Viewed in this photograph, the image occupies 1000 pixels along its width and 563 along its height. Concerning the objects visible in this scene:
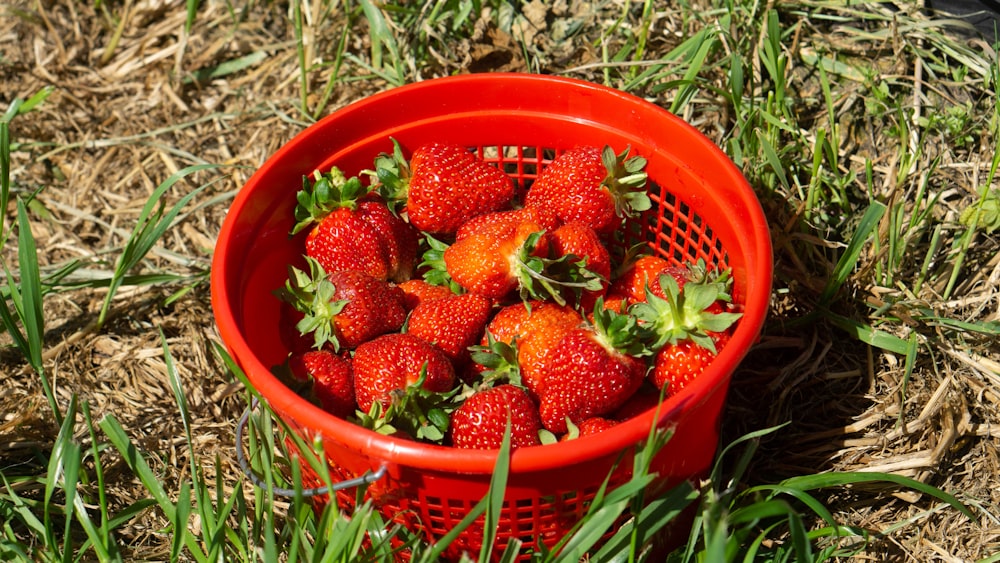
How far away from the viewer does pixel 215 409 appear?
6.64 ft

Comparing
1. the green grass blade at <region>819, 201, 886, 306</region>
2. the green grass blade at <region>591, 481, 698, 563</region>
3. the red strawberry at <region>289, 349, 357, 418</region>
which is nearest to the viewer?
the green grass blade at <region>591, 481, 698, 563</region>

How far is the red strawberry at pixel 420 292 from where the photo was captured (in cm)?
183

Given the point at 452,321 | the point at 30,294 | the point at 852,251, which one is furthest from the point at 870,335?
the point at 30,294

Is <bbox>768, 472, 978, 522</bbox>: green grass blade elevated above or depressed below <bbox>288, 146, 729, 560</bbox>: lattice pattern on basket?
below

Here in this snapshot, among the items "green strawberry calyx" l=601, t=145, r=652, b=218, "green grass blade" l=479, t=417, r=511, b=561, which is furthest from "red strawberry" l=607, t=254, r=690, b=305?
"green grass blade" l=479, t=417, r=511, b=561

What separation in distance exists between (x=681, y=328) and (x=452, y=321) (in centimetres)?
41

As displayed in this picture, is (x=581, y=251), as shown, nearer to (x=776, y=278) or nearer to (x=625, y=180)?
(x=625, y=180)

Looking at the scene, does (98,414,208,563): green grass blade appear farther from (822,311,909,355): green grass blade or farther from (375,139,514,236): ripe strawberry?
(822,311,909,355): green grass blade

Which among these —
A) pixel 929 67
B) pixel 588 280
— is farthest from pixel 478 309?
pixel 929 67

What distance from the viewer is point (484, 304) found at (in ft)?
5.68

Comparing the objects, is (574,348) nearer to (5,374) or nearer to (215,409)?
(215,409)

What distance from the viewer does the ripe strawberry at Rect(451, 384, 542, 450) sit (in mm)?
1500

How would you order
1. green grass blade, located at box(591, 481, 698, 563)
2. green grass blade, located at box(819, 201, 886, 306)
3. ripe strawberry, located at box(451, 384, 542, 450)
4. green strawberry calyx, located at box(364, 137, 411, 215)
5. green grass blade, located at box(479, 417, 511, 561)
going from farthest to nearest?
green strawberry calyx, located at box(364, 137, 411, 215) < green grass blade, located at box(819, 201, 886, 306) < ripe strawberry, located at box(451, 384, 542, 450) < green grass blade, located at box(591, 481, 698, 563) < green grass blade, located at box(479, 417, 511, 561)

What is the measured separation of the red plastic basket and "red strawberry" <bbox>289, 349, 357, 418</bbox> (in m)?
0.09
